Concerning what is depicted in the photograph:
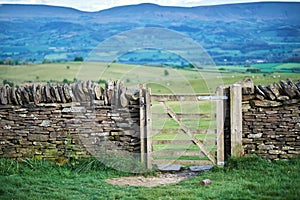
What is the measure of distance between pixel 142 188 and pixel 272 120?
2.79 meters

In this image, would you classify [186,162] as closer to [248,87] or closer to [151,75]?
[248,87]

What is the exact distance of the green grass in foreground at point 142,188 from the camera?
6.75m

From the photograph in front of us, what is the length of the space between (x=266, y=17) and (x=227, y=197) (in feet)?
60.6

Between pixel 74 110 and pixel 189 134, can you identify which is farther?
pixel 74 110

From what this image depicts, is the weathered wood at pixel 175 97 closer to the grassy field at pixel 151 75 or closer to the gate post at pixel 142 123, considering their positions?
the gate post at pixel 142 123

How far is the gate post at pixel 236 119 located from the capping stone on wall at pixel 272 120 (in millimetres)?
119

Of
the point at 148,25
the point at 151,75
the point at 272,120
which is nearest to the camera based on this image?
the point at 272,120

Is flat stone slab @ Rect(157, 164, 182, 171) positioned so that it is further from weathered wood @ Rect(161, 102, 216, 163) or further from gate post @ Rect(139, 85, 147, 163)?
weathered wood @ Rect(161, 102, 216, 163)

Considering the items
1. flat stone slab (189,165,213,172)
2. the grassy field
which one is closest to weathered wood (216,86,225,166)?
flat stone slab (189,165,213,172)

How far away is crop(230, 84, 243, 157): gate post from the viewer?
841 centimetres

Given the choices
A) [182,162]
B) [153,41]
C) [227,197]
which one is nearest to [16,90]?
[182,162]

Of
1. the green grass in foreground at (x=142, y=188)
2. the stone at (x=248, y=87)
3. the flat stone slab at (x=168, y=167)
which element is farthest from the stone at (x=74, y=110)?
the stone at (x=248, y=87)

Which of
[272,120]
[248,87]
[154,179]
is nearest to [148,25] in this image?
[248,87]

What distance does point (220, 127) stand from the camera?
28.0 ft
